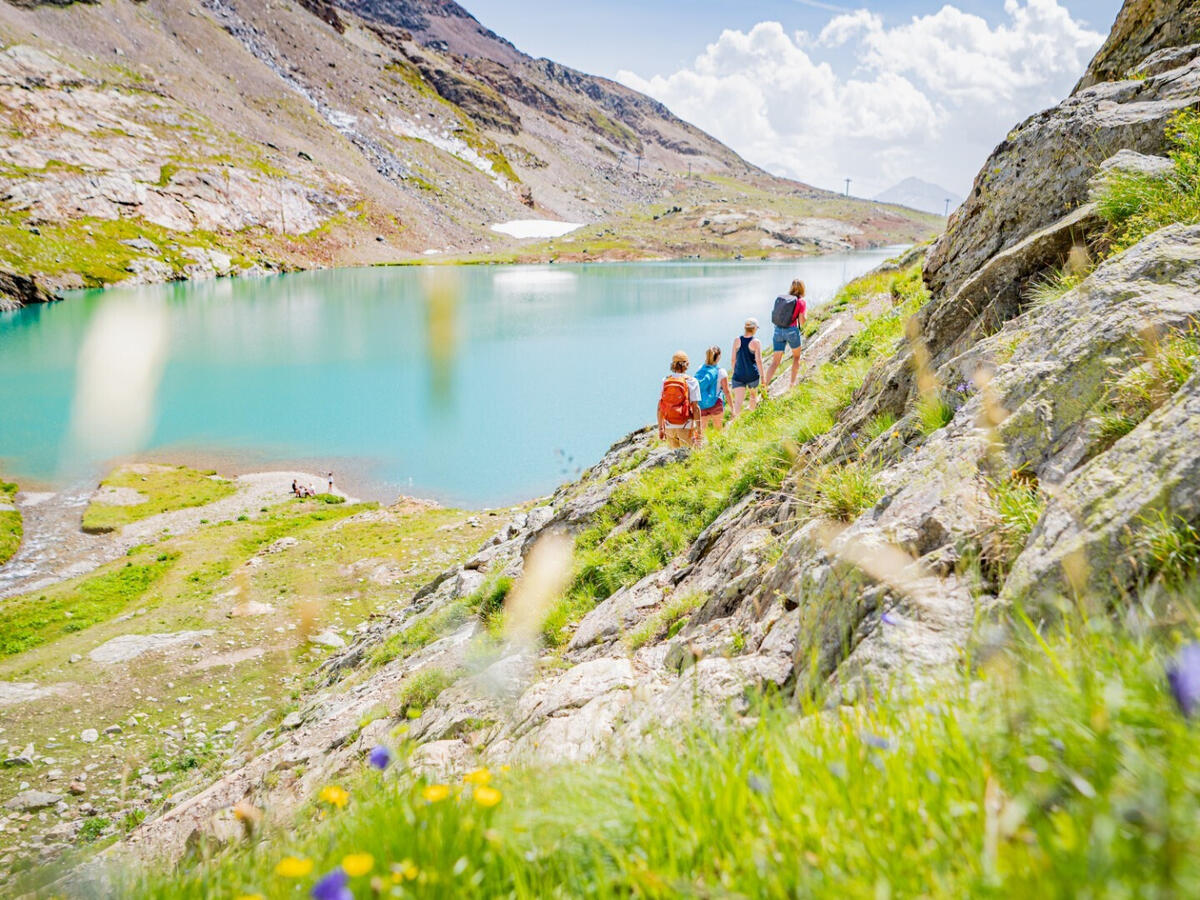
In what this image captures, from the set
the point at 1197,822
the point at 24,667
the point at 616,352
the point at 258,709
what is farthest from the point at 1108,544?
the point at 616,352

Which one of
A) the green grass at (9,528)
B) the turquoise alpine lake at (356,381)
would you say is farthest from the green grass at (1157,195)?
the green grass at (9,528)

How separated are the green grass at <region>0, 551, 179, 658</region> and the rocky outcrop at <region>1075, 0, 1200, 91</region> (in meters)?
25.3

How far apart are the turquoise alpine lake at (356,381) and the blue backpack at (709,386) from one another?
16460 mm

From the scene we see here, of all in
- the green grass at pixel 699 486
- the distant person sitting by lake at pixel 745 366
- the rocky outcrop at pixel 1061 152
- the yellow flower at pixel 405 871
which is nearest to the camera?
the yellow flower at pixel 405 871

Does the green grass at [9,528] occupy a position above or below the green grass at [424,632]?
below

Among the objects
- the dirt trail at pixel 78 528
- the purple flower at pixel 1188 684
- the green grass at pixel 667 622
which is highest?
the purple flower at pixel 1188 684

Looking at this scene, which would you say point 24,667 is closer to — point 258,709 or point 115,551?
point 258,709

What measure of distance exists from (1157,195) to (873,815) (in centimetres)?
616

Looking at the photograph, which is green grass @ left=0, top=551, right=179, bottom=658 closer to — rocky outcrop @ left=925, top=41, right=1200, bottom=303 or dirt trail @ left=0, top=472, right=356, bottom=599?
dirt trail @ left=0, top=472, right=356, bottom=599

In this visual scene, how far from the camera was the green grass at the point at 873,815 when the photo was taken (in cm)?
123

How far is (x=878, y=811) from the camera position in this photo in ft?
5.47

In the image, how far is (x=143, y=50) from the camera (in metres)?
145

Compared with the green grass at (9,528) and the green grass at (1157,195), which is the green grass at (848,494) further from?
the green grass at (9,528)

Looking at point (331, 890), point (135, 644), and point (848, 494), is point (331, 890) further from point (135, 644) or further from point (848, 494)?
point (135, 644)
